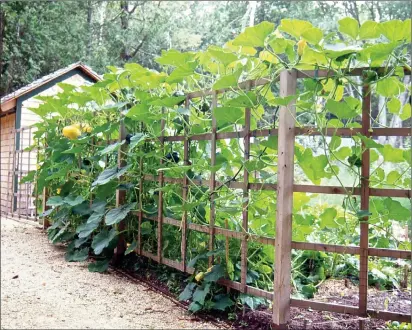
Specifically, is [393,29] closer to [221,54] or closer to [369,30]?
[369,30]

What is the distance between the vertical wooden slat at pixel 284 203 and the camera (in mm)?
955

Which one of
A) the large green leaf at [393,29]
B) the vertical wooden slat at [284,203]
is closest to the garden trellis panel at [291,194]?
the vertical wooden slat at [284,203]

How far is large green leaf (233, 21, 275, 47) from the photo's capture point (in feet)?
2.78

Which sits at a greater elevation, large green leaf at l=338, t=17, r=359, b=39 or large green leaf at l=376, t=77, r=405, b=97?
large green leaf at l=338, t=17, r=359, b=39

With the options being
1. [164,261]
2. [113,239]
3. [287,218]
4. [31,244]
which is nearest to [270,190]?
[287,218]

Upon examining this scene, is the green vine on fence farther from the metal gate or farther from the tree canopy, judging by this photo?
the metal gate

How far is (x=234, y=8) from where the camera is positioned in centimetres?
154

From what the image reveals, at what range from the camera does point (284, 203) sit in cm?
96

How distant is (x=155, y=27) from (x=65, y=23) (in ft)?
1.00

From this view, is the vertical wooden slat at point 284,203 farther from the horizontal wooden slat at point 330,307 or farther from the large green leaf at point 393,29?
the large green leaf at point 393,29

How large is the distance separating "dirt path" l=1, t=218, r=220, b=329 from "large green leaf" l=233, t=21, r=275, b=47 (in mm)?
677

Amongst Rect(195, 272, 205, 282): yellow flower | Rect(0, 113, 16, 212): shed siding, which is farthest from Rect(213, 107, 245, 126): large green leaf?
Rect(0, 113, 16, 212): shed siding

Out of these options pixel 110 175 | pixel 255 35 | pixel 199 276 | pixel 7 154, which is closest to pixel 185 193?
pixel 199 276

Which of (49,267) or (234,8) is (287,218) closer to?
(234,8)
